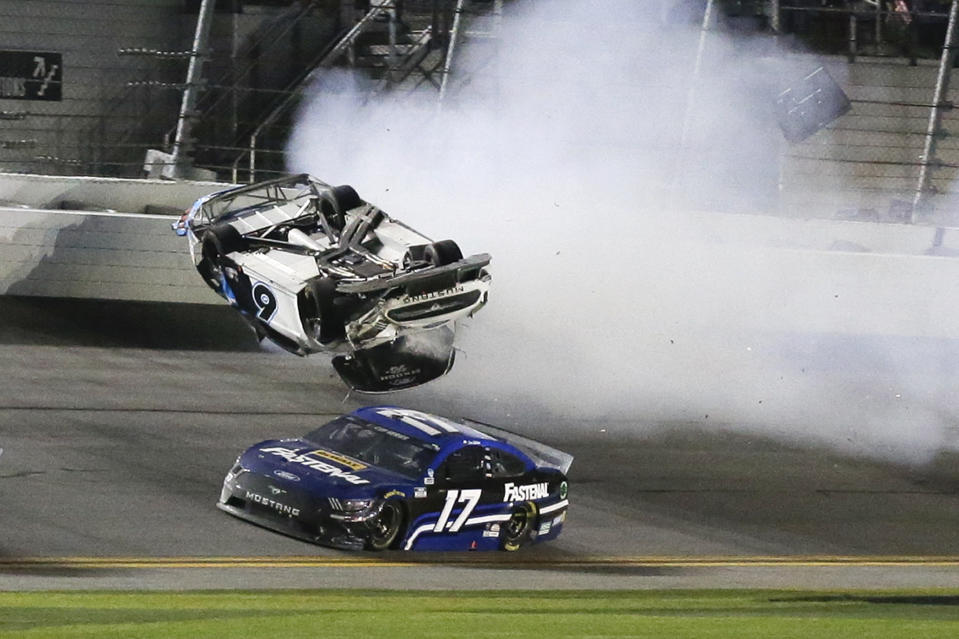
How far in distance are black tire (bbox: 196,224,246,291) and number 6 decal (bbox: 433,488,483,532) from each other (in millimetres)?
2954

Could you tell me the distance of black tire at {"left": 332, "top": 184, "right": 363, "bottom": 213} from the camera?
13250 millimetres

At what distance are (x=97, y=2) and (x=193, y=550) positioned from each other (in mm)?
10836

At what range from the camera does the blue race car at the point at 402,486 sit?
10.8 metres

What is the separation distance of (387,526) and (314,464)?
0.70 m

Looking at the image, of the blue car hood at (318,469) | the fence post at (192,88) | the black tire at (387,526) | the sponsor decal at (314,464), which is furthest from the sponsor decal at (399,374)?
the fence post at (192,88)

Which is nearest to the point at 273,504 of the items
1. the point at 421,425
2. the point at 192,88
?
the point at 421,425

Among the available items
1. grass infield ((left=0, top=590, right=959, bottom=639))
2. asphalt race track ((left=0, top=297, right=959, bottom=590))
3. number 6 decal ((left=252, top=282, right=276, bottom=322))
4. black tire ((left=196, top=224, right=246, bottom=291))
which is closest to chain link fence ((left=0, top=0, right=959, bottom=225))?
asphalt race track ((left=0, top=297, right=959, bottom=590))

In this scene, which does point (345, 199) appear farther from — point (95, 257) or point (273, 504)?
point (95, 257)

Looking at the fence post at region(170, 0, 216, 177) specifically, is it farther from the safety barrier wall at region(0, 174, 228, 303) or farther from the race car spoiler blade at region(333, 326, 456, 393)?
the race car spoiler blade at region(333, 326, 456, 393)

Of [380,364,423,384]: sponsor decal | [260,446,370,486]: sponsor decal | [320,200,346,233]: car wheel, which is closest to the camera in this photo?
[260,446,370,486]: sponsor decal

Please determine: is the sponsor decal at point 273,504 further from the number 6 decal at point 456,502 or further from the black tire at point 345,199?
the black tire at point 345,199

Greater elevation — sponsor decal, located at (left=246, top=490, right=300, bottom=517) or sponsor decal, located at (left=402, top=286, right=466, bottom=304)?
sponsor decal, located at (left=402, top=286, right=466, bottom=304)

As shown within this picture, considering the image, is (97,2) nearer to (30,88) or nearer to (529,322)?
(30,88)

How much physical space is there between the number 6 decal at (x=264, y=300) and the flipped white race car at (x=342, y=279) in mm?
11
